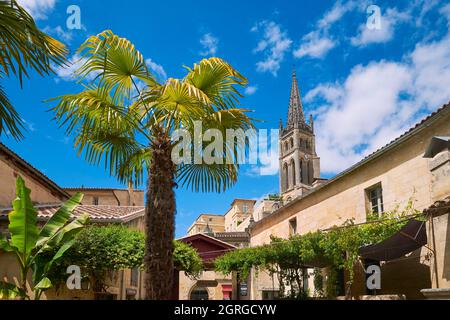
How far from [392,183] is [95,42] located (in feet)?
40.8

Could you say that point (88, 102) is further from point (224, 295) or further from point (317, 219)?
point (224, 295)

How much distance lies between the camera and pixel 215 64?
8.04 m

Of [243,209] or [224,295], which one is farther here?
[243,209]

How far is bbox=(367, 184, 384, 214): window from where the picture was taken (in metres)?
17.2

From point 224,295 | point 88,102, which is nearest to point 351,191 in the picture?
point 88,102

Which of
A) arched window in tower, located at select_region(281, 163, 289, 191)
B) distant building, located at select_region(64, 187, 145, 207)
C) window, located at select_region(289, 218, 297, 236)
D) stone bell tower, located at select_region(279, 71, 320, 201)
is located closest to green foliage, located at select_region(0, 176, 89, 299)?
window, located at select_region(289, 218, 297, 236)

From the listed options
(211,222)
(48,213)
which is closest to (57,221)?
(48,213)

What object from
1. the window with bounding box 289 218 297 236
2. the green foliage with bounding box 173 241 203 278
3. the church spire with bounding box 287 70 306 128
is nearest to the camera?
the green foliage with bounding box 173 241 203 278

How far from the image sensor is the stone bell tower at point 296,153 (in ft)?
342

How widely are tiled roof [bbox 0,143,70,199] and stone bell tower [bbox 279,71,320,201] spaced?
83.6 m

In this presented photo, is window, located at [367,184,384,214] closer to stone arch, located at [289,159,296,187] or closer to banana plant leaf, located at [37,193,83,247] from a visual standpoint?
banana plant leaf, located at [37,193,83,247]

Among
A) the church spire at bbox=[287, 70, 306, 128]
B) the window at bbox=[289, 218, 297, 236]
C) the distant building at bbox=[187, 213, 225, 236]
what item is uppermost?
the church spire at bbox=[287, 70, 306, 128]

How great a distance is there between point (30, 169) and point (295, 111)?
95.8m

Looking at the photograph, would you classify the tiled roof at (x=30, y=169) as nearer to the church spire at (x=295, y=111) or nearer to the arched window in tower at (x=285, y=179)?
the arched window in tower at (x=285, y=179)
